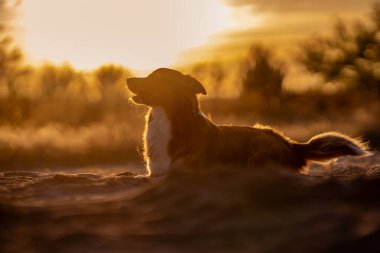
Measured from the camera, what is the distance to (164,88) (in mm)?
9016

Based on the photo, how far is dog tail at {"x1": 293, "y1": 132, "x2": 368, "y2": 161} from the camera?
9.41 metres

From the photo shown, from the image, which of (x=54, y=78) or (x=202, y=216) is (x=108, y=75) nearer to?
(x=54, y=78)

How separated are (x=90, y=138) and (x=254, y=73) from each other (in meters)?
21.9

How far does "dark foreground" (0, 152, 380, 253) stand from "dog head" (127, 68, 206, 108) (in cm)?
203

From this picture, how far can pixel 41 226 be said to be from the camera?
17.4 feet

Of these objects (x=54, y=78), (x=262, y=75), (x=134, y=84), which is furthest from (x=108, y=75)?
(x=134, y=84)

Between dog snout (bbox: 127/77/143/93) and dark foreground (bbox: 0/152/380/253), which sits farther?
dog snout (bbox: 127/77/143/93)

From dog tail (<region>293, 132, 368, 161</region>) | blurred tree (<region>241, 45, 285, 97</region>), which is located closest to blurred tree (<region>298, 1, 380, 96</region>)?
blurred tree (<region>241, 45, 285, 97</region>)

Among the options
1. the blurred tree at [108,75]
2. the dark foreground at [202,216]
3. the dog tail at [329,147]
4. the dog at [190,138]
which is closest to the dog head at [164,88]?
the dog at [190,138]

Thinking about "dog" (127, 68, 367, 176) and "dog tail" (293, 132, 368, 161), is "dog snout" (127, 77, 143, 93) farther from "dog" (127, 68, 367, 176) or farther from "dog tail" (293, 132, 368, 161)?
"dog tail" (293, 132, 368, 161)

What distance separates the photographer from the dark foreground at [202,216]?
15.4 feet

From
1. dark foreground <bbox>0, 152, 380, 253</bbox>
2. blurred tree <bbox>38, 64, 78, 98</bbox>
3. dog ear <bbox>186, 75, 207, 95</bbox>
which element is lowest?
dark foreground <bbox>0, 152, 380, 253</bbox>

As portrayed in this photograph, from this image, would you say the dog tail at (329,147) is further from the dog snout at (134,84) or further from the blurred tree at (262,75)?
the blurred tree at (262,75)

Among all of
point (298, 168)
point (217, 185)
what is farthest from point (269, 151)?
point (217, 185)
